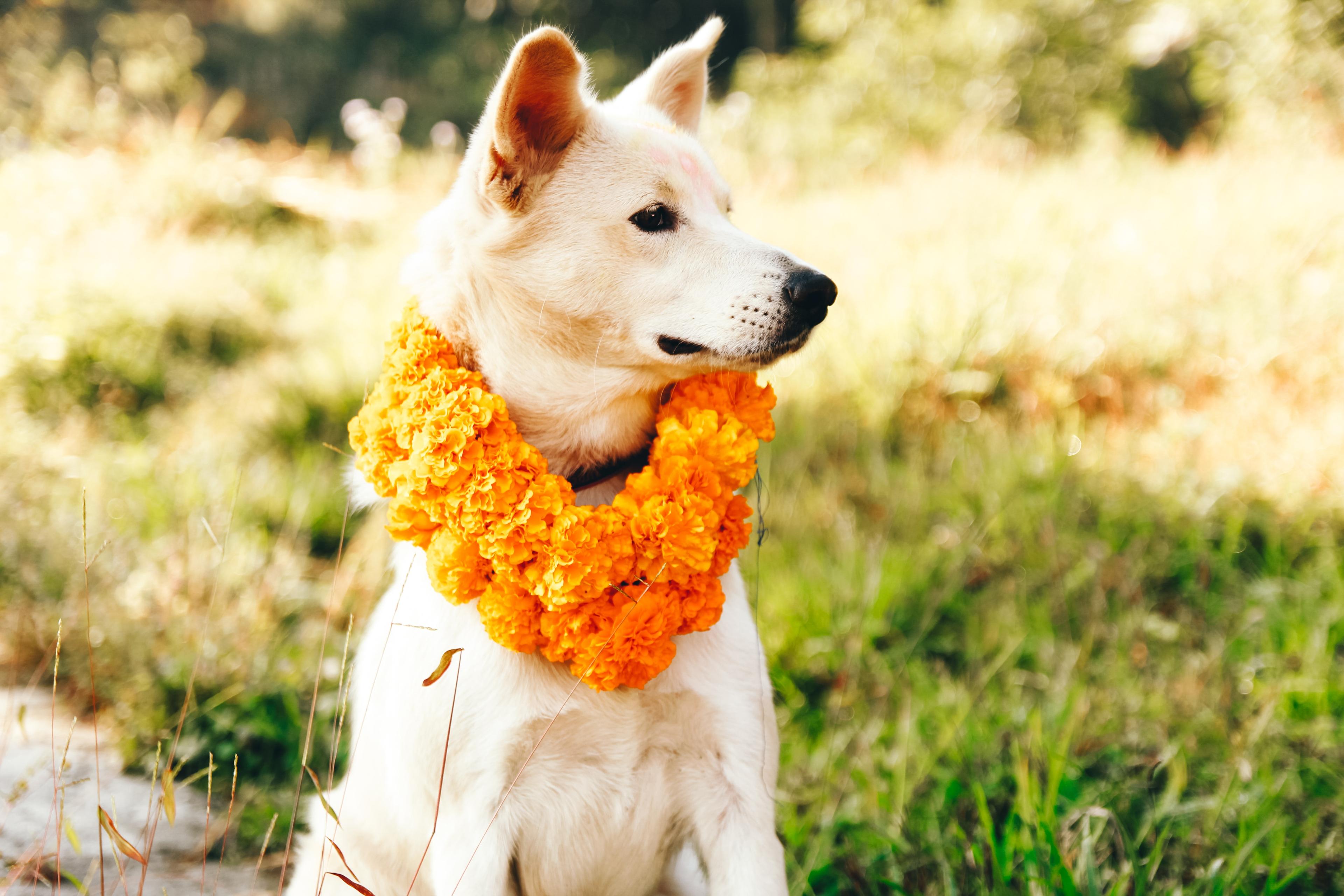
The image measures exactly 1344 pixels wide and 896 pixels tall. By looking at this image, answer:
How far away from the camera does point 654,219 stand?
192 cm

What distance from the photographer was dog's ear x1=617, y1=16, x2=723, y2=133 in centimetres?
222

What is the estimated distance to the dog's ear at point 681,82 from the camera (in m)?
2.22

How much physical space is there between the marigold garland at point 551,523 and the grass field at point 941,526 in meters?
0.39

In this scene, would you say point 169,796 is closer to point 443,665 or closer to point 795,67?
point 443,665

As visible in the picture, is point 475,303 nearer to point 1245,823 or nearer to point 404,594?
point 404,594

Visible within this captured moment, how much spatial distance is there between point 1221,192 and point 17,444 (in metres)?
9.10

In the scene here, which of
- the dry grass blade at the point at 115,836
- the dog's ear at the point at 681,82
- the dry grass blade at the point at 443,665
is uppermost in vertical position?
the dog's ear at the point at 681,82

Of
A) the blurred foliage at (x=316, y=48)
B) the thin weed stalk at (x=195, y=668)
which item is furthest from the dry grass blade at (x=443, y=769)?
the blurred foliage at (x=316, y=48)

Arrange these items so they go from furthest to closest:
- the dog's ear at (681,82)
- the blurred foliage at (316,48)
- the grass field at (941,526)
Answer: the blurred foliage at (316,48), the grass field at (941,526), the dog's ear at (681,82)

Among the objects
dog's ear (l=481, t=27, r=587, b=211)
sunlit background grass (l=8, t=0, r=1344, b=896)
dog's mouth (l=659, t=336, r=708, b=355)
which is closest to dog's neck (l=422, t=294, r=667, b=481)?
dog's mouth (l=659, t=336, r=708, b=355)

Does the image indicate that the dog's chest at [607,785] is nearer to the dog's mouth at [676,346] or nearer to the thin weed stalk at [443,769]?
the thin weed stalk at [443,769]

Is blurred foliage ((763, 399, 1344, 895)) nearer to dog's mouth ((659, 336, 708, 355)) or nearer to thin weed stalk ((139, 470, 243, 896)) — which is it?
dog's mouth ((659, 336, 708, 355))

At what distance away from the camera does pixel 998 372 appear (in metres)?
5.30

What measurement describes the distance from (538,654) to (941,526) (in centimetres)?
295
